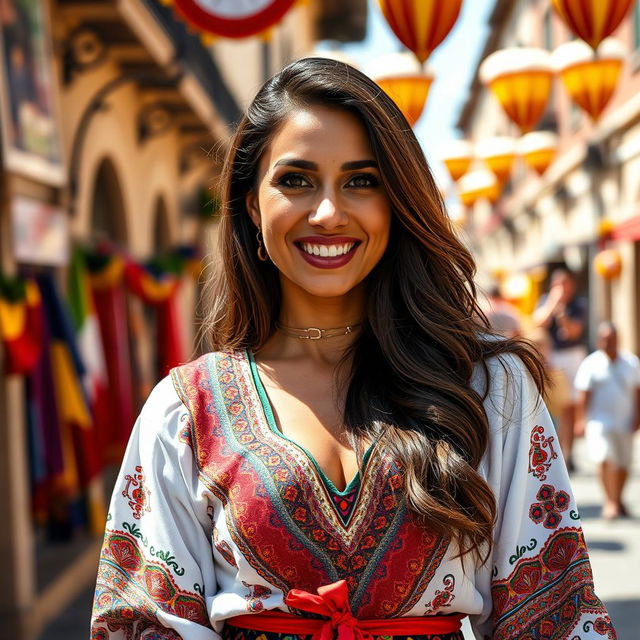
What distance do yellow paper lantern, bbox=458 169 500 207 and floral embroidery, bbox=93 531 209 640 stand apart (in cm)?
1039

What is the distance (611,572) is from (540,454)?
510 centimetres

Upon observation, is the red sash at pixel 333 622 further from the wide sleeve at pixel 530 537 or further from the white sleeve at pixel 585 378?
the white sleeve at pixel 585 378

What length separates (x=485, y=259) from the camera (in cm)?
4147

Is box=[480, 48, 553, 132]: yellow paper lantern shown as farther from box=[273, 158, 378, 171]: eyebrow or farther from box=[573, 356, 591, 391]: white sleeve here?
box=[273, 158, 378, 171]: eyebrow

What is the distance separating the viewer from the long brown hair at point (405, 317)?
1954mm

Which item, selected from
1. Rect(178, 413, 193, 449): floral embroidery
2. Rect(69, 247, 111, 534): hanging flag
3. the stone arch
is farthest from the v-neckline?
the stone arch

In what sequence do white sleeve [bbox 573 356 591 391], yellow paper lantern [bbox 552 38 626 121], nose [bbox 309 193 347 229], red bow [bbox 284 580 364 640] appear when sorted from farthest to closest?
white sleeve [bbox 573 356 591 391], yellow paper lantern [bbox 552 38 626 121], nose [bbox 309 193 347 229], red bow [bbox 284 580 364 640]

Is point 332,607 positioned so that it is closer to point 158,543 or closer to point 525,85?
point 158,543

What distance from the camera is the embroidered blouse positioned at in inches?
76.4

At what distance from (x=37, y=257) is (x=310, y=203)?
14.4ft

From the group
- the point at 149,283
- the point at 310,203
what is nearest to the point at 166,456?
the point at 310,203

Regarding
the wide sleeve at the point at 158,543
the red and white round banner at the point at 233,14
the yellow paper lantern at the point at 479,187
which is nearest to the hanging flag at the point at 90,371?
the red and white round banner at the point at 233,14

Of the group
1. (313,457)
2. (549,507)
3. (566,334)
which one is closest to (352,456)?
(313,457)

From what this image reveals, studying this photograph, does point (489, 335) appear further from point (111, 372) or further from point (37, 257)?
point (111, 372)
